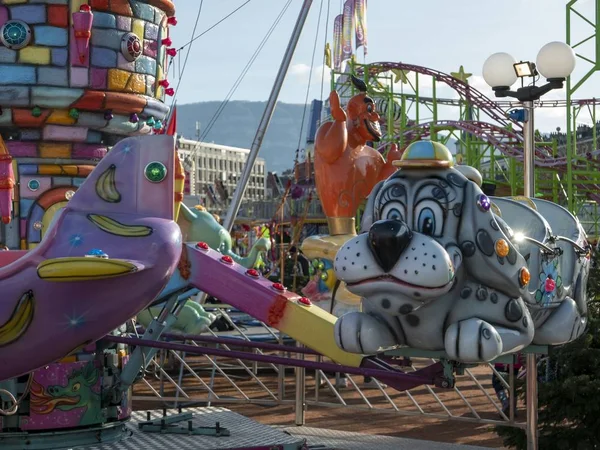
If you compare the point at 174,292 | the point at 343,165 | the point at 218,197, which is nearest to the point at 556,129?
the point at 218,197

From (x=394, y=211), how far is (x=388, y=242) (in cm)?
47

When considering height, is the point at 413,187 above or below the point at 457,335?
above

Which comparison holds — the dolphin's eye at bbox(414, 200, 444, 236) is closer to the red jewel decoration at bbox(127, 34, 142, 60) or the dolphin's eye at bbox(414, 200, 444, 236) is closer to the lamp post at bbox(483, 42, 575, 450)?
the lamp post at bbox(483, 42, 575, 450)

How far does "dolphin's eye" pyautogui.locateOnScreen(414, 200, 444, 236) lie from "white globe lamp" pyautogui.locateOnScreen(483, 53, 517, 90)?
3.24 metres

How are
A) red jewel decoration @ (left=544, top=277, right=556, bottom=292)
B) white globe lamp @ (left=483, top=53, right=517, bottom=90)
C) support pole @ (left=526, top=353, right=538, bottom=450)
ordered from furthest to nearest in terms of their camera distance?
1. white globe lamp @ (left=483, top=53, right=517, bottom=90)
2. support pole @ (left=526, top=353, right=538, bottom=450)
3. red jewel decoration @ (left=544, top=277, right=556, bottom=292)

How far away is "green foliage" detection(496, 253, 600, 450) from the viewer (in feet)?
27.0

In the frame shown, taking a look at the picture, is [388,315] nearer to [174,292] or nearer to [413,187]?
[413,187]

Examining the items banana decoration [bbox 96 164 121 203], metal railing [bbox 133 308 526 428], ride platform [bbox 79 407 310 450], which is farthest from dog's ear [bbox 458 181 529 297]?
metal railing [bbox 133 308 526 428]

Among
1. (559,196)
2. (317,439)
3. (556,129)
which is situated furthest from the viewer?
(556,129)

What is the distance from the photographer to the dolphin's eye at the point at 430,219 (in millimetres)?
5562

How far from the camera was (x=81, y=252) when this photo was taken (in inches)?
241

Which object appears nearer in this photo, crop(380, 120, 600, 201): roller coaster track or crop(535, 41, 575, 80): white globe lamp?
crop(535, 41, 575, 80): white globe lamp

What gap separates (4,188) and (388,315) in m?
4.10

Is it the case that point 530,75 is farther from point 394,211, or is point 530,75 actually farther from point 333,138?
point 333,138
